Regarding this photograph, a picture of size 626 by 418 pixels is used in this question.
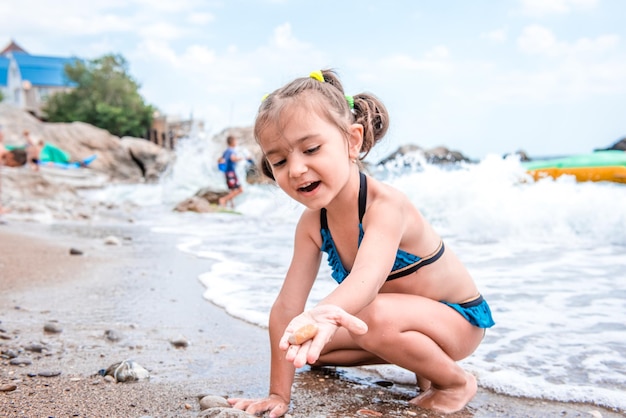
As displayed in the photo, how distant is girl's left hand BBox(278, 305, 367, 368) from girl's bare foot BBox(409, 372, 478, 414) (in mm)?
796

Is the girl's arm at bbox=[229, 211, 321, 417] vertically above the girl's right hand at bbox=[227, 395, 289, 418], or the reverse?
the girl's arm at bbox=[229, 211, 321, 417]

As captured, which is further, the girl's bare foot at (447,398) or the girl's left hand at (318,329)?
the girl's bare foot at (447,398)

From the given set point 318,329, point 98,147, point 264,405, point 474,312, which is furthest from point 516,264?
point 98,147

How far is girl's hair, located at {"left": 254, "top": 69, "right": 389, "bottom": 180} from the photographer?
6.44 feet

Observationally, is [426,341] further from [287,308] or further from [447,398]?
[287,308]

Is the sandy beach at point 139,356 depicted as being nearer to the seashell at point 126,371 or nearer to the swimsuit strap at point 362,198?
the seashell at point 126,371

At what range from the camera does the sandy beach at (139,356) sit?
6.79ft

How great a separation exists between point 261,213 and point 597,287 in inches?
330

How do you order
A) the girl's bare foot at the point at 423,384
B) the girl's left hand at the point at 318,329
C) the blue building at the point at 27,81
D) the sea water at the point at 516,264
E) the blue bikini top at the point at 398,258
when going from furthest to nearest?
1. the blue building at the point at 27,81
2. the sea water at the point at 516,264
3. the girl's bare foot at the point at 423,384
4. the blue bikini top at the point at 398,258
5. the girl's left hand at the point at 318,329

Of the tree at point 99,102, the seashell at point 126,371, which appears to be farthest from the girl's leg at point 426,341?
the tree at point 99,102

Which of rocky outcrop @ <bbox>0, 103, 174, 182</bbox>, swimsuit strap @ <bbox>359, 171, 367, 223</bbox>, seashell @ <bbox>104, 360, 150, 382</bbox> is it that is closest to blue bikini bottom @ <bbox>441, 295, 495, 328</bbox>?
swimsuit strap @ <bbox>359, 171, 367, 223</bbox>

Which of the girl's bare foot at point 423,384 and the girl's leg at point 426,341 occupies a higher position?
the girl's leg at point 426,341

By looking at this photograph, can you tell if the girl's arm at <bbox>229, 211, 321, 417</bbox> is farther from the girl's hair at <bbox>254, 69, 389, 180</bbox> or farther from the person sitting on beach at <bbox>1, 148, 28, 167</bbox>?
the person sitting on beach at <bbox>1, 148, 28, 167</bbox>

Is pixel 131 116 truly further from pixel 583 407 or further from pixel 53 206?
pixel 583 407
